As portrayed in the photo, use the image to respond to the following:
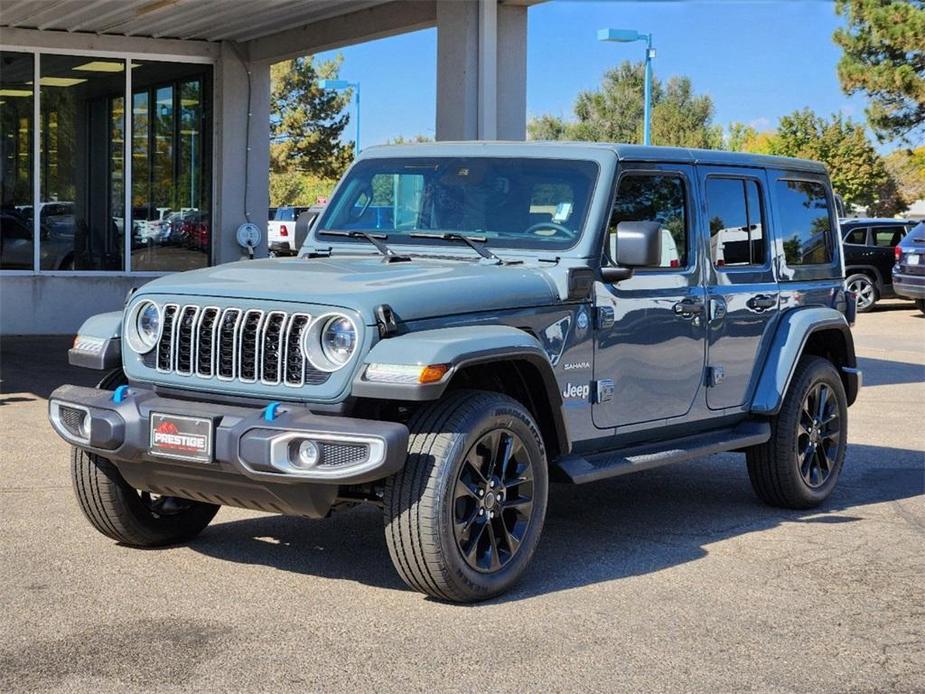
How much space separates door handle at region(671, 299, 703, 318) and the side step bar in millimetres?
652

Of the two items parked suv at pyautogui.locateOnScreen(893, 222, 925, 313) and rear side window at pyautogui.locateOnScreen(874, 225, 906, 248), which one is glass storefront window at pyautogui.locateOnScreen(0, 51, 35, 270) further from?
rear side window at pyautogui.locateOnScreen(874, 225, 906, 248)

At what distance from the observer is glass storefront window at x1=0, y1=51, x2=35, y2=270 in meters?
17.1

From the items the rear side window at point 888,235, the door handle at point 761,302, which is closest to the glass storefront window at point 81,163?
the door handle at point 761,302

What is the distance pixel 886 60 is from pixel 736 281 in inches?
1213

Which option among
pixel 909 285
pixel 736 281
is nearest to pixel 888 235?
pixel 909 285

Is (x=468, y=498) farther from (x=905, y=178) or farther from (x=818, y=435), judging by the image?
(x=905, y=178)

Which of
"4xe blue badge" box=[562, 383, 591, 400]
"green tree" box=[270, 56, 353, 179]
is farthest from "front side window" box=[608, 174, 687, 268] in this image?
"green tree" box=[270, 56, 353, 179]

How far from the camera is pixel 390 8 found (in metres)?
15.2

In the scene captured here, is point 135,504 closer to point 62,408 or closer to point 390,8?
point 62,408

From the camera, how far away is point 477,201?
6949mm

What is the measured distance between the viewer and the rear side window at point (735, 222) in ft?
25.2

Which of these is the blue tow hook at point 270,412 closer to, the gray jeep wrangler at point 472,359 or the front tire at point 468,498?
the gray jeep wrangler at point 472,359

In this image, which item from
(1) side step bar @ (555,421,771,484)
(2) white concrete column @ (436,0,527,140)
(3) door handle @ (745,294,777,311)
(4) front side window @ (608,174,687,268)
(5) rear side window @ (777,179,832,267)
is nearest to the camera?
(1) side step bar @ (555,421,771,484)

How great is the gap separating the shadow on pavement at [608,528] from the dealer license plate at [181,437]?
0.99m
